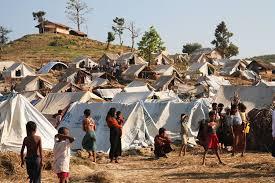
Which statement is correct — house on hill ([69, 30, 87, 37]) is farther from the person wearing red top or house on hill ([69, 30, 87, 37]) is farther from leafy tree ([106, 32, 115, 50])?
the person wearing red top

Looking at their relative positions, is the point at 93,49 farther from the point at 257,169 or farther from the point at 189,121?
the point at 257,169

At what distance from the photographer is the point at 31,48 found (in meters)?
88.5

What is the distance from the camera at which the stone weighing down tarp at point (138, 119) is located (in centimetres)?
1691

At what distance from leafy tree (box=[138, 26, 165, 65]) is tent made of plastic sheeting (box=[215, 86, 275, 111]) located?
45.5 m

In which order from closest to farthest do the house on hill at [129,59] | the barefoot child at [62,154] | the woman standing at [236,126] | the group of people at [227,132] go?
the barefoot child at [62,154], the group of people at [227,132], the woman standing at [236,126], the house on hill at [129,59]

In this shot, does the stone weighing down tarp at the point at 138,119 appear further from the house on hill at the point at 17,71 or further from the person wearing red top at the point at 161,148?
the house on hill at the point at 17,71

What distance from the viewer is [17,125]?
14.6 meters

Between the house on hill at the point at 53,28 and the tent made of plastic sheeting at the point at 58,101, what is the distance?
78.6 metres

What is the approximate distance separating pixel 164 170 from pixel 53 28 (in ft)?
314

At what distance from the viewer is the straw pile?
1562 cm

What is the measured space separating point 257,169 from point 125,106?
7.14 m

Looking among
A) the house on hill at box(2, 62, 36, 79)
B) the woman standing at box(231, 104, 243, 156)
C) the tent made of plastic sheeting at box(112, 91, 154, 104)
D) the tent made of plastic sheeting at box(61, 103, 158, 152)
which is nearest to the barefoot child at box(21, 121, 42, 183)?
the woman standing at box(231, 104, 243, 156)

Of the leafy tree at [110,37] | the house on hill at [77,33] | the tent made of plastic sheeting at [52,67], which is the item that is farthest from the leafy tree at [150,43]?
the house on hill at [77,33]

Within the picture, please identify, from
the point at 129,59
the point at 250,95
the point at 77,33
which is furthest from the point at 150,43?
the point at 250,95
